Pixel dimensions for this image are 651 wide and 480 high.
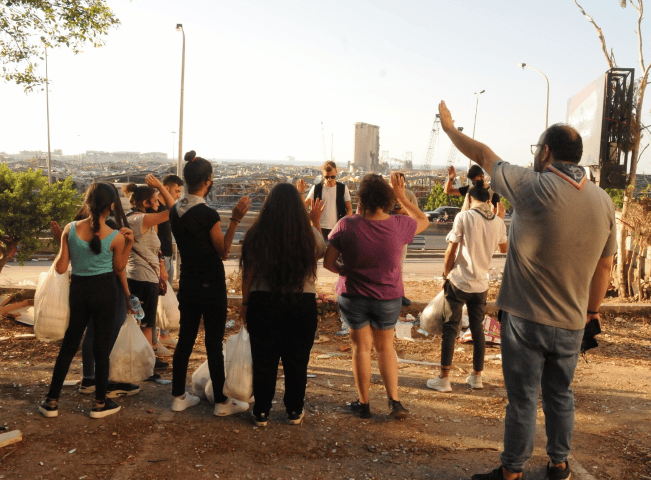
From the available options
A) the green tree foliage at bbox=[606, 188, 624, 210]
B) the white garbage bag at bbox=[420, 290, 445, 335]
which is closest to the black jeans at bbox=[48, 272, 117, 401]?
the white garbage bag at bbox=[420, 290, 445, 335]

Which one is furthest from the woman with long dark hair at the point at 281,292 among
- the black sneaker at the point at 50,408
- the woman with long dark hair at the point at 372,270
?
the black sneaker at the point at 50,408

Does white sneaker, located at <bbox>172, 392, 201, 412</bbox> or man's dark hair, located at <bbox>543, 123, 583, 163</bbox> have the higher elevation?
man's dark hair, located at <bbox>543, 123, 583, 163</bbox>

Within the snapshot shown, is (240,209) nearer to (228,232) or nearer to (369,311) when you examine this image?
(228,232)

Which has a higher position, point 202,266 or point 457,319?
point 202,266

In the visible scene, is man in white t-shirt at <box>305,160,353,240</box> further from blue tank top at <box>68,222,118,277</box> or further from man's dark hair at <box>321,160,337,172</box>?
blue tank top at <box>68,222,118,277</box>

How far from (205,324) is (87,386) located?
49.7 inches

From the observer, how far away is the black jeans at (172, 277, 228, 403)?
3887 mm

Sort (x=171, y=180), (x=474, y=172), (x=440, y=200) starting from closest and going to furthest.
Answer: (x=474, y=172) < (x=171, y=180) < (x=440, y=200)

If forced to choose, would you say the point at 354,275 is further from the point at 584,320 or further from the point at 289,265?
the point at 584,320

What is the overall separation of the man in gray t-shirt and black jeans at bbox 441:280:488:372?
5.84 ft

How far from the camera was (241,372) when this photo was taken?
4.00m

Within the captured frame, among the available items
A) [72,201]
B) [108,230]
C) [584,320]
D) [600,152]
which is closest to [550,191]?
[584,320]

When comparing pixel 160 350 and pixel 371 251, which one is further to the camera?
pixel 160 350

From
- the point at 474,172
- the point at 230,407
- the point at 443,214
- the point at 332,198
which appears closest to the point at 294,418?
the point at 230,407
